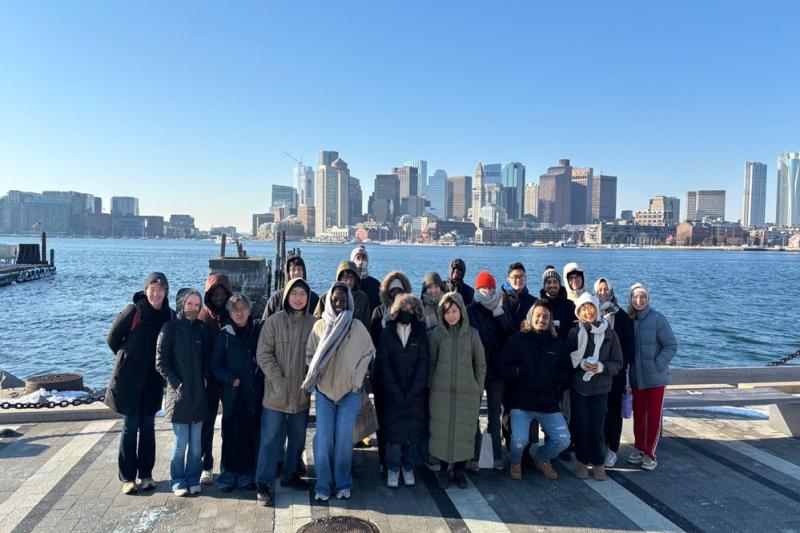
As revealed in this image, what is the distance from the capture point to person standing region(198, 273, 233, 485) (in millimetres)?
5234

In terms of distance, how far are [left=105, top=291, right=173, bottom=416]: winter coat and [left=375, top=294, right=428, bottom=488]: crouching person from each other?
2.00 meters

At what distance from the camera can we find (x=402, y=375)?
527 cm

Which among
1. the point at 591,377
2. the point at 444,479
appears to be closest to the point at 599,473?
the point at 591,377

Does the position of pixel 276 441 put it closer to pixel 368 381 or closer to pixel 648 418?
pixel 368 381

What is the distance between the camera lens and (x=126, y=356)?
4980 millimetres

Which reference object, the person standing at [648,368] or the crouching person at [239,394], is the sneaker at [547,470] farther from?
the crouching person at [239,394]

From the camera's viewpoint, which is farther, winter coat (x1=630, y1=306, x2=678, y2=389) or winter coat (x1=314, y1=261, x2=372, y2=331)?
winter coat (x1=314, y1=261, x2=372, y2=331)

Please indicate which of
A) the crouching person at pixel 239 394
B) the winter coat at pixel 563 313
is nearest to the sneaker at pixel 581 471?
the winter coat at pixel 563 313

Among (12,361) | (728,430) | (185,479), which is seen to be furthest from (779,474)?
(12,361)

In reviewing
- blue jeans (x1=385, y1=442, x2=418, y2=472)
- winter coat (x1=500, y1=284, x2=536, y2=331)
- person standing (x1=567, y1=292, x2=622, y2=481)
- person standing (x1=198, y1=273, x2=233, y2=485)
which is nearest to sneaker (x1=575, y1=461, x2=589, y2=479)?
person standing (x1=567, y1=292, x2=622, y2=481)

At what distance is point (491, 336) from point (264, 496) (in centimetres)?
256

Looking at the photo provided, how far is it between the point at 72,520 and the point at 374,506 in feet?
7.88

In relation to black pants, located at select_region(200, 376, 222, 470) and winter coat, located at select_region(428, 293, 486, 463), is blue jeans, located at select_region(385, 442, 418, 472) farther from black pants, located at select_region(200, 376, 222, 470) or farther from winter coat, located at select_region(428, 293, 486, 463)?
black pants, located at select_region(200, 376, 222, 470)

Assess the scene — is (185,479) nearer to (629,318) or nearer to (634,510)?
(634,510)
